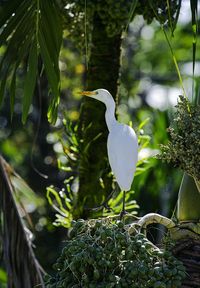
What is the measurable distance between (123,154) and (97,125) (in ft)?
3.65

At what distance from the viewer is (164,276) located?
7.97 ft

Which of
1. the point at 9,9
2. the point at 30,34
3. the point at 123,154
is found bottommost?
the point at 123,154

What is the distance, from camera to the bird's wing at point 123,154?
272 centimetres

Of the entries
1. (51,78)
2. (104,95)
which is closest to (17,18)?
(51,78)

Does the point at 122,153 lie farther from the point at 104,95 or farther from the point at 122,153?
the point at 104,95

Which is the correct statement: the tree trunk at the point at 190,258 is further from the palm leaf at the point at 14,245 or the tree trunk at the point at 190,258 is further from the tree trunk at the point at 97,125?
the tree trunk at the point at 97,125

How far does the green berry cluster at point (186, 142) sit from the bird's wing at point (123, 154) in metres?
0.11

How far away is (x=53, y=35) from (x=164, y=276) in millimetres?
1105

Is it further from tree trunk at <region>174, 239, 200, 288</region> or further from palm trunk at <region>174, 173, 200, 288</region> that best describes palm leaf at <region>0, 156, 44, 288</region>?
tree trunk at <region>174, 239, 200, 288</region>

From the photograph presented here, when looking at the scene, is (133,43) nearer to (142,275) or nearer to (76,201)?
(76,201)

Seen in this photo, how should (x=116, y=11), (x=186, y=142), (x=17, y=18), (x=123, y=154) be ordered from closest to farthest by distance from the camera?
(x=186, y=142) → (x=123, y=154) → (x=17, y=18) → (x=116, y=11)

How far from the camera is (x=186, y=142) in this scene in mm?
2596

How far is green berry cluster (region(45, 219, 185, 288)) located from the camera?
2400 millimetres

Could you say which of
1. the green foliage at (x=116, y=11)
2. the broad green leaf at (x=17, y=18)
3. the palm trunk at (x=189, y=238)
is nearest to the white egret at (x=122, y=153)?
the palm trunk at (x=189, y=238)
